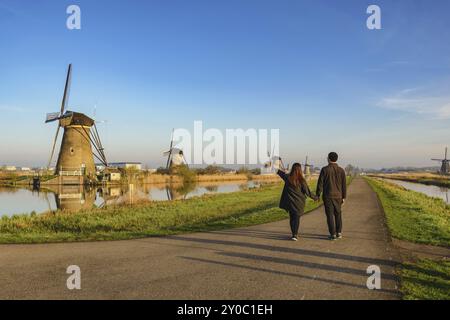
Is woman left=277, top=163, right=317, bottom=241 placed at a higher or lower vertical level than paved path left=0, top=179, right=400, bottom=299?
higher

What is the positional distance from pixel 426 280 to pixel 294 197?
3.93 metres

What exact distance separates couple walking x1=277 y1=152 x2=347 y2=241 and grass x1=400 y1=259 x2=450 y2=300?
243 cm

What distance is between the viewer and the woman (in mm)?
9461

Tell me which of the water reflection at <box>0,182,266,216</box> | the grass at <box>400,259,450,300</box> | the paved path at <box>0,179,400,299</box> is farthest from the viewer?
the water reflection at <box>0,182,266,216</box>

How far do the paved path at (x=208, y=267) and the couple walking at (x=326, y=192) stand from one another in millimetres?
612

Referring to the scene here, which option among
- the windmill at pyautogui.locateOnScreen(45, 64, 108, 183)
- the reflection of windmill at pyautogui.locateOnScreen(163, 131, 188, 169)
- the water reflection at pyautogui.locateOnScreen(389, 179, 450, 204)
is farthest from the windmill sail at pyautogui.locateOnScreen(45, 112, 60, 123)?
the water reflection at pyautogui.locateOnScreen(389, 179, 450, 204)

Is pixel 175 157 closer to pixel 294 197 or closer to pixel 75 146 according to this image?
pixel 75 146

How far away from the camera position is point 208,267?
6.85 m

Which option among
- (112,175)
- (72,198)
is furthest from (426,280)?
(112,175)

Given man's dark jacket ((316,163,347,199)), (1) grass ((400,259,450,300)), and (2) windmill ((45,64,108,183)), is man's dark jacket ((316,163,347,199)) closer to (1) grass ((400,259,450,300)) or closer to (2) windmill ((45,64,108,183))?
(1) grass ((400,259,450,300))

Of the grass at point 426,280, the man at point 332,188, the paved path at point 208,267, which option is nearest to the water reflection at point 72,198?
the paved path at point 208,267

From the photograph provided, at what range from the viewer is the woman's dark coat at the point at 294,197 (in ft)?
31.0
